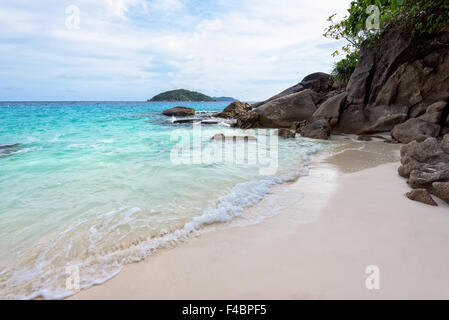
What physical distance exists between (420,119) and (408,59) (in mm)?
3339

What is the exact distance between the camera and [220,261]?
2.15 m

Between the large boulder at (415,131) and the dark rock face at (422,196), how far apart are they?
525 cm

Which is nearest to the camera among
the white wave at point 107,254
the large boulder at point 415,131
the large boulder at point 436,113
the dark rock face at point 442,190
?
the white wave at point 107,254

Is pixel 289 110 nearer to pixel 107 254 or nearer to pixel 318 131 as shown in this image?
pixel 318 131

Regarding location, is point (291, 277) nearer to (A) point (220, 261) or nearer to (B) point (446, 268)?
(A) point (220, 261)

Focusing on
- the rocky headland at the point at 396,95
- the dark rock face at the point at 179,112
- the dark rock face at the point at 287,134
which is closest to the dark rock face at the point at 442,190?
the rocky headland at the point at 396,95

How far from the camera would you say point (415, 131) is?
764 cm

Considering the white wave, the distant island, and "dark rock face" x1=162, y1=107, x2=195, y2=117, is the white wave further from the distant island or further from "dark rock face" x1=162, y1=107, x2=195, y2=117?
the distant island

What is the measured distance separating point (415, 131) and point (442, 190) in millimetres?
5820

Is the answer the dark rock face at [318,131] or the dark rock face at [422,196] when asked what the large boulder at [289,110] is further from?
the dark rock face at [422,196]

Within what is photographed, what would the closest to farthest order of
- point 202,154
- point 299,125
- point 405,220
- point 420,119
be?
point 405,220 → point 202,154 → point 420,119 → point 299,125

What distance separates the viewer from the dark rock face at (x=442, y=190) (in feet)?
10.1

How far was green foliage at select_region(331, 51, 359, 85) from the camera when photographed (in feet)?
46.7
